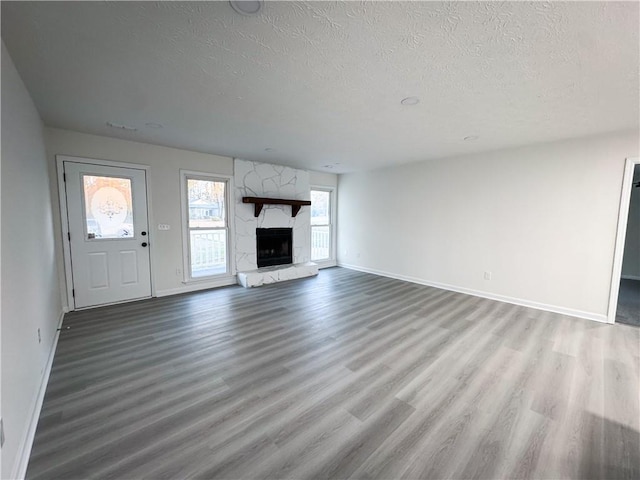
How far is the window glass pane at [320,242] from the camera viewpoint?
6902 millimetres

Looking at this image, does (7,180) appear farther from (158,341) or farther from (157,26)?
(158,341)

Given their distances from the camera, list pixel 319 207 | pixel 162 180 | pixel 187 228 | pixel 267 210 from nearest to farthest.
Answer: pixel 162 180 → pixel 187 228 → pixel 267 210 → pixel 319 207

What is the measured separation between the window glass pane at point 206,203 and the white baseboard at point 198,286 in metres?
1.04

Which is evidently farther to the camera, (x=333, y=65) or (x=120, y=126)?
(x=120, y=126)

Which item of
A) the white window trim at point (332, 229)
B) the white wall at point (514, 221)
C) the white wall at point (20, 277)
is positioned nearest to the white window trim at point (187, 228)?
the white wall at point (20, 277)

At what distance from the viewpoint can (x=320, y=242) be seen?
278 inches

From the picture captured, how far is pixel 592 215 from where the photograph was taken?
3482mm

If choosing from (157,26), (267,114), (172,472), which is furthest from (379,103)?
(172,472)

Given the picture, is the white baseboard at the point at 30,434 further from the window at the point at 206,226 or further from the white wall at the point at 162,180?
the window at the point at 206,226

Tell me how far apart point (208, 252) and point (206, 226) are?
551 mm

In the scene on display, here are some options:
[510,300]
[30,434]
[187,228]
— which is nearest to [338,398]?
[30,434]

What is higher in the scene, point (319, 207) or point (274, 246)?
point (319, 207)

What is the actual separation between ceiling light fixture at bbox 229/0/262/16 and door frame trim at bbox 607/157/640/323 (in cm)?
445

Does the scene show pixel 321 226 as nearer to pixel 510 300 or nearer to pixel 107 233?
pixel 510 300
